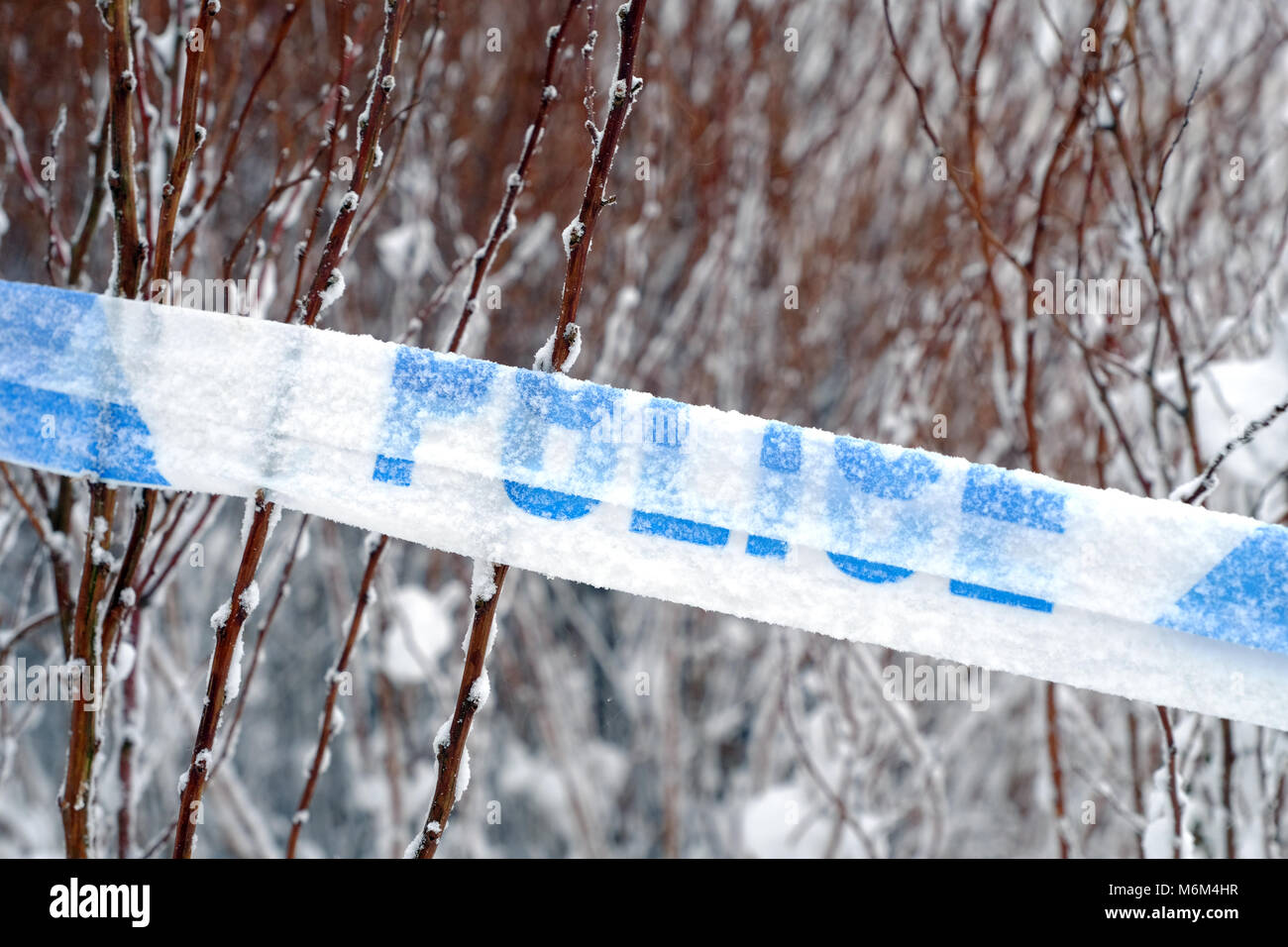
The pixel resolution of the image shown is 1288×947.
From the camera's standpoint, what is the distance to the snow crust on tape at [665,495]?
1.03m

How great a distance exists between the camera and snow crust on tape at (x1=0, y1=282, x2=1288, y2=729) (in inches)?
40.7

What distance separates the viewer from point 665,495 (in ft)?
3.43

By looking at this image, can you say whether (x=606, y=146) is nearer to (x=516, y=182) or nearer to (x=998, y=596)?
(x=516, y=182)

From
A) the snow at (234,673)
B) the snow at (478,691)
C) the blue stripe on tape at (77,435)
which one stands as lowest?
the snow at (478,691)

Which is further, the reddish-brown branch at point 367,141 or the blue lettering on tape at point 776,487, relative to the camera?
the blue lettering on tape at point 776,487

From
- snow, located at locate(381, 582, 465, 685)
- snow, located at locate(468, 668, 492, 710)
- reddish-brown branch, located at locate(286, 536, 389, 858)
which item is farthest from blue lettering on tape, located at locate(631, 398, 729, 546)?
snow, located at locate(381, 582, 465, 685)

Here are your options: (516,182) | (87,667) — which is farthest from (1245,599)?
(87,667)

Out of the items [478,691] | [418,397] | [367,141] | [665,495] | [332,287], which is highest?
[367,141]

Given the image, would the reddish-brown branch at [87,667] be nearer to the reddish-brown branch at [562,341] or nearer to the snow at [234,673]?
the snow at [234,673]

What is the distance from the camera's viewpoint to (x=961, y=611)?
1.06m

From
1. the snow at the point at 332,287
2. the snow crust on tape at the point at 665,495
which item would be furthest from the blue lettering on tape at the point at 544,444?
the snow at the point at 332,287
